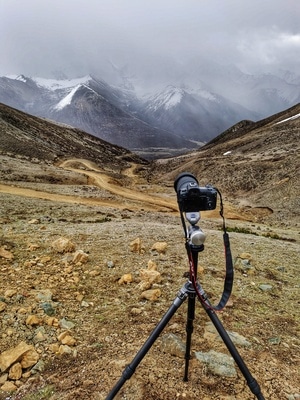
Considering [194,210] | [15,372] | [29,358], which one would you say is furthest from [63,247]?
[194,210]

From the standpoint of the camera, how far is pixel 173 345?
5.03 meters

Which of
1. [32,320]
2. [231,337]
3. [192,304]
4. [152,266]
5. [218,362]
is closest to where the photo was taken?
[192,304]

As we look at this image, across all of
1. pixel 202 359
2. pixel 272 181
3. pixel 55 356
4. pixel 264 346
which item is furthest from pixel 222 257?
pixel 272 181

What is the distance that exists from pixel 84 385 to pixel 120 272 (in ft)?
12.1

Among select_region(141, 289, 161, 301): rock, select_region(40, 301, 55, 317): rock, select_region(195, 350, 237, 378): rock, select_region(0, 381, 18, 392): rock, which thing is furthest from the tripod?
select_region(141, 289, 161, 301): rock

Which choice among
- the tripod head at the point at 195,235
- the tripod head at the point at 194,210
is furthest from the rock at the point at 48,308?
the tripod head at the point at 195,235

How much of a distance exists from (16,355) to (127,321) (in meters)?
1.94

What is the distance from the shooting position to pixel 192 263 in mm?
3500

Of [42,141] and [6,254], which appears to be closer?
[6,254]

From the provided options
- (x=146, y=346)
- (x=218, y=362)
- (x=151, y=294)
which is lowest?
(x=218, y=362)

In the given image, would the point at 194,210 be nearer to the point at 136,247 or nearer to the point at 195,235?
the point at 195,235

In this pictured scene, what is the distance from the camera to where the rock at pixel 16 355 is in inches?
175

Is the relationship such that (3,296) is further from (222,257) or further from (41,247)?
(222,257)

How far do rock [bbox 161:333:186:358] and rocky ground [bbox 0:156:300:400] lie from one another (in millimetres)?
18
